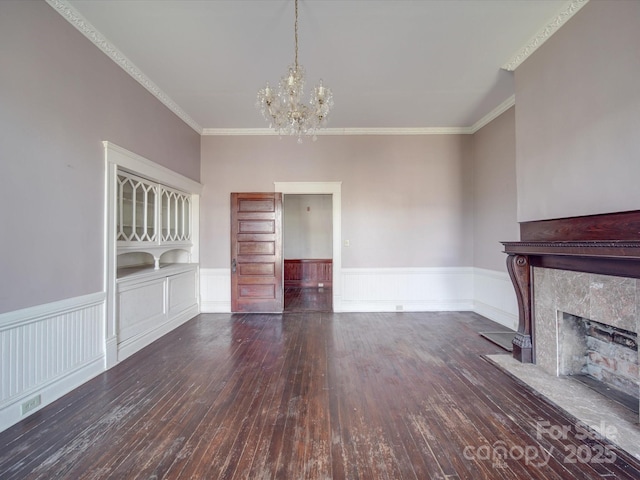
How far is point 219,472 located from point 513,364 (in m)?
2.87

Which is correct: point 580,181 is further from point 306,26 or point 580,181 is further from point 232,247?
point 232,247

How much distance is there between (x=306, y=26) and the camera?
8.46 feet

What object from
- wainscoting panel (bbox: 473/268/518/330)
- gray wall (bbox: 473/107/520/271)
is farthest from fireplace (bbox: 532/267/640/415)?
gray wall (bbox: 473/107/520/271)

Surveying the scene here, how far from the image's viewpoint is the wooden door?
4.88 meters

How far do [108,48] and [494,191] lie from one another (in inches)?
212

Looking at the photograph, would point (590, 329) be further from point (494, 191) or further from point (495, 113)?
point (495, 113)

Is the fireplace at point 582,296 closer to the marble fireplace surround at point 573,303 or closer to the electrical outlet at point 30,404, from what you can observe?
the marble fireplace surround at point 573,303

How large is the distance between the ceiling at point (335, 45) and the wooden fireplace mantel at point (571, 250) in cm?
192

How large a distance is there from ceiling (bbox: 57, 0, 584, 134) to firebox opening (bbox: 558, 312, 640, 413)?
2846mm

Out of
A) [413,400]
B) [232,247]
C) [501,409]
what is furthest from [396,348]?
[232,247]

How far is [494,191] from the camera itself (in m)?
4.29

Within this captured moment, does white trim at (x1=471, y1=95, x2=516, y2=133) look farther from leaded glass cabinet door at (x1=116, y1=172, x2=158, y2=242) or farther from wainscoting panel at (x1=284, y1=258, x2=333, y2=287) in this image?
leaded glass cabinet door at (x1=116, y1=172, x2=158, y2=242)

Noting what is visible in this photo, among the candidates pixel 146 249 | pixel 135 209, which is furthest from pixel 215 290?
pixel 135 209

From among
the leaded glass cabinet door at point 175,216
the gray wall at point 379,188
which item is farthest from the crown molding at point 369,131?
the leaded glass cabinet door at point 175,216
